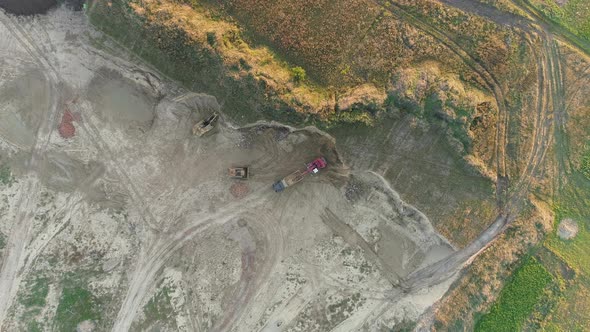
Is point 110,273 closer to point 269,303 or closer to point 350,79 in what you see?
point 269,303

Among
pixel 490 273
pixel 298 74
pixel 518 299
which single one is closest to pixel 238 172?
pixel 298 74

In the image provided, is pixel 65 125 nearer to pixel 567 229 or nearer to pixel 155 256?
pixel 155 256

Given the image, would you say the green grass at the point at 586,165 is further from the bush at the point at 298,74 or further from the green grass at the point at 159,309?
the green grass at the point at 159,309

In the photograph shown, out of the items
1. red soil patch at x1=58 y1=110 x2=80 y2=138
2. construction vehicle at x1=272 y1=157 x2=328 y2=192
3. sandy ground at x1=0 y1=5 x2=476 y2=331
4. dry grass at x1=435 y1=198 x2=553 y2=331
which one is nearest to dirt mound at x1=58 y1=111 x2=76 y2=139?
red soil patch at x1=58 y1=110 x2=80 y2=138

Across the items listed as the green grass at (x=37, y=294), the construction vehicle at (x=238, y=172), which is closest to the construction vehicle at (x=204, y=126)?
the construction vehicle at (x=238, y=172)

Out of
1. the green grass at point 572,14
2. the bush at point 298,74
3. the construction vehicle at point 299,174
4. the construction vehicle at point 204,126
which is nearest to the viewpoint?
the bush at point 298,74

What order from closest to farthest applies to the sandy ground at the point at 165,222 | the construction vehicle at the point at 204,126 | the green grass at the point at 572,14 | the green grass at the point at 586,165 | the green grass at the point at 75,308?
the green grass at the point at 572,14 → the green grass at the point at 586,165 → the construction vehicle at the point at 204,126 → the sandy ground at the point at 165,222 → the green grass at the point at 75,308
